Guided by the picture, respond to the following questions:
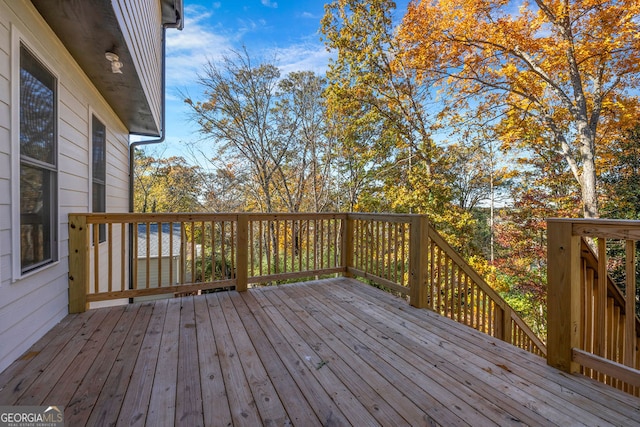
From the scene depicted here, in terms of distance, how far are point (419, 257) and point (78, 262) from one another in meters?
3.47

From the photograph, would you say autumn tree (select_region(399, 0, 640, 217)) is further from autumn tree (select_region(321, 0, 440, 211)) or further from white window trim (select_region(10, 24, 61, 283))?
white window trim (select_region(10, 24, 61, 283))

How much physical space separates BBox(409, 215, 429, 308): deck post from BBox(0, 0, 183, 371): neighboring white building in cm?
315

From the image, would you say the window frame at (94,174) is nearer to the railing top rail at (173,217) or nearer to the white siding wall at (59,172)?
the white siding wall at (59,172)

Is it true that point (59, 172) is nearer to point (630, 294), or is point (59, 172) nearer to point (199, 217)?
point (199, 217)

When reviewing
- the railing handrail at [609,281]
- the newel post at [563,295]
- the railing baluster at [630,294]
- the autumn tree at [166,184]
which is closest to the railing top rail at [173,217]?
the newel post at [563,295]

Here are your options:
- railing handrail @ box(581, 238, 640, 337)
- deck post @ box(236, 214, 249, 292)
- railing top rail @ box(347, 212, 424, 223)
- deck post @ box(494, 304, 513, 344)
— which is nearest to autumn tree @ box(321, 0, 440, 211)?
railing top rail @ box(347, 212, 424, 223)

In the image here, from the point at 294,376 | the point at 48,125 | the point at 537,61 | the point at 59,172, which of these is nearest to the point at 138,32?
the point at 48,125

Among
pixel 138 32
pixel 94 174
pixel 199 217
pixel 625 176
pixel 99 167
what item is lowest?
pixel 199 217

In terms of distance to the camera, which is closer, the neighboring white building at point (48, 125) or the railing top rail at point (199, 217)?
the neighboring white building at point (48, 125)

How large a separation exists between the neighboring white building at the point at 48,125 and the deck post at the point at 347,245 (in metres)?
3.13

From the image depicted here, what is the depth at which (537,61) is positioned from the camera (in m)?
7.36

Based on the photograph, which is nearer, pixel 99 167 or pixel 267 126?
pixel 99 167

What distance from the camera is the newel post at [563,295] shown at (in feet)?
6.07

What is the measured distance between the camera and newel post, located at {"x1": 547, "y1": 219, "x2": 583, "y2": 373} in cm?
185
